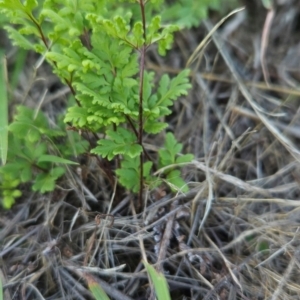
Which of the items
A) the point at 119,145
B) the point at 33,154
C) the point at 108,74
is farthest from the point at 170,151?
the point at 33,154

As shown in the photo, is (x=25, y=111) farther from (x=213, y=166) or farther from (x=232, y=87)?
(x=232, y=87)

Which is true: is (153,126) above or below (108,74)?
below

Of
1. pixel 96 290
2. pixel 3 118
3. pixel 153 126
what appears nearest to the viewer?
pixel 96 290

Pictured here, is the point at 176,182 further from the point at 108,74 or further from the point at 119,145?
the point at 108,74

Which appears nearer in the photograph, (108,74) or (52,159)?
(108,74)

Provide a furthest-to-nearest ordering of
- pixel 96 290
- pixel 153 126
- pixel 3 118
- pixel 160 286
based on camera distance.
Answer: pixel 3 118
pixel 153 126
pixel 96 290
pixel 160 286

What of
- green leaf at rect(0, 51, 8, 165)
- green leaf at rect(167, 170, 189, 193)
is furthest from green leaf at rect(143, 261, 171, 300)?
green leaf at rect(0, 51, 8, 165)
